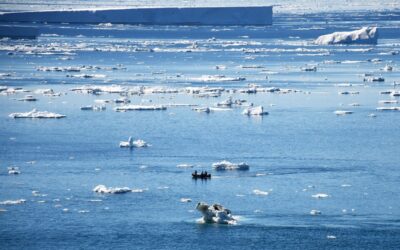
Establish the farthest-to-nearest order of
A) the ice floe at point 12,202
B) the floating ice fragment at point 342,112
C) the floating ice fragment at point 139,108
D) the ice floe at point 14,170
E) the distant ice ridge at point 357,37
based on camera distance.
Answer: the distant ice ridge at point 357,37 < the floating ice fragment at point 139,108 < the floating ice fragment at point 342,112 < the ice floe at point 14,170 < the ice floe at point 12,202

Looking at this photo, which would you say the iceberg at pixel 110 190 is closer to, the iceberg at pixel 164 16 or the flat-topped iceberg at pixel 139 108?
the flat-topped iceberg at pixel 139 108

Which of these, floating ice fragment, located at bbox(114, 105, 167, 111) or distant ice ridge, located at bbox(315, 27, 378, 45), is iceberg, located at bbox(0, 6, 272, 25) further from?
floating ice fragment, located at bbox(114, 105, 167, 111)

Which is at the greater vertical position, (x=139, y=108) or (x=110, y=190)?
(x=139, y=108)

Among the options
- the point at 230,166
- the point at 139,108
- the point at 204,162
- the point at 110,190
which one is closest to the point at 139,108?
the point at 139,108

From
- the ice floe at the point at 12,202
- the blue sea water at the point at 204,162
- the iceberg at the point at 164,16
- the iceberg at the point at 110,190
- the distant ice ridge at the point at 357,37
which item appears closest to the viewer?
the blue sea water at the point at 204,162

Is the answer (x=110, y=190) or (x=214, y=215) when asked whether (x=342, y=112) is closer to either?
(x=110, y=190)

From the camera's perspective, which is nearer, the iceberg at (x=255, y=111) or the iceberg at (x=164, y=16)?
the iceberg at (x=255, y=111)

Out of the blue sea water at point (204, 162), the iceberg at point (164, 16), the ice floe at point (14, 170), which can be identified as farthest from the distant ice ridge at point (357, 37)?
the ice floe at point (14, 170)
